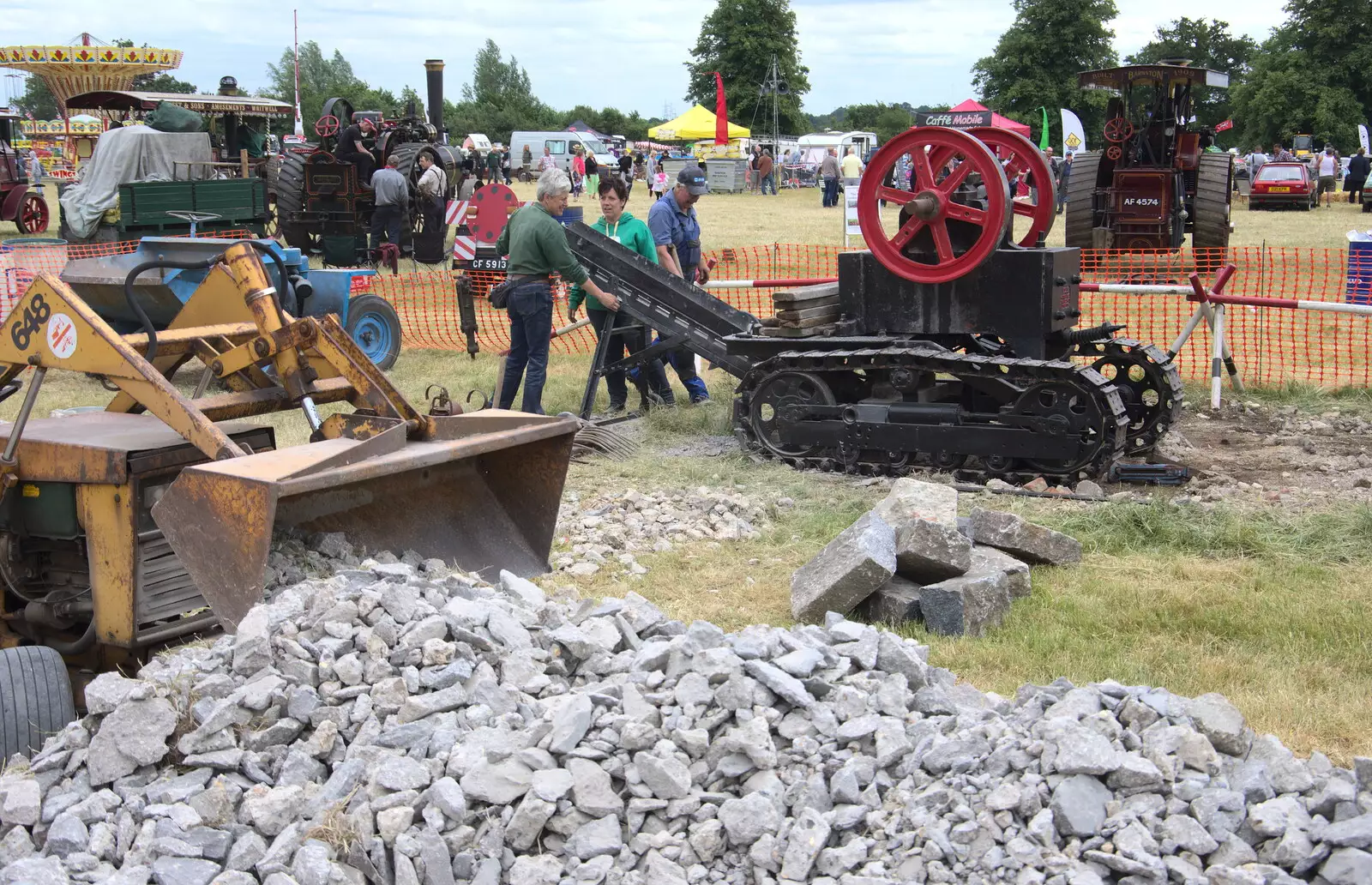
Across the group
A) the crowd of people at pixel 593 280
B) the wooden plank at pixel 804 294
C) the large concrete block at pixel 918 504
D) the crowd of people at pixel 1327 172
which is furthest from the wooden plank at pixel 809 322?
the crowd of people at pixel 1327 172

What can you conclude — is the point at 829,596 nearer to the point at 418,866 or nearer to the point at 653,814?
the point at 653,814

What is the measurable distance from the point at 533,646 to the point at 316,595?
29.6 inches

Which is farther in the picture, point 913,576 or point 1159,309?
point 1159,309

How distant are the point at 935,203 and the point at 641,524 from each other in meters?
2.65

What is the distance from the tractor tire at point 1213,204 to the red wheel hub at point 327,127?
12762mm

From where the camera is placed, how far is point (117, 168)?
61.5ft

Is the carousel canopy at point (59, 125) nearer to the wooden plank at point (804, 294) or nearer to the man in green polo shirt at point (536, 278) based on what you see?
the man in green polo shirt at point (536, 278)

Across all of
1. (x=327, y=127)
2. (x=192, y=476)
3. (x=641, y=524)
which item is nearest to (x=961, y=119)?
(x=327, y=127)

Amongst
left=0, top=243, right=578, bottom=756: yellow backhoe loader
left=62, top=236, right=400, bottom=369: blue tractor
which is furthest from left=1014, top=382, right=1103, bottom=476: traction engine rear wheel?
left=62, top=236, right=400, bottom=369: blue tractor

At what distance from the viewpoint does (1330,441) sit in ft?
29.1

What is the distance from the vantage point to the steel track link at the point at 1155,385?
835 centimetres

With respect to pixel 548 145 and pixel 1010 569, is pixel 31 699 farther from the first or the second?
pixel 548 145

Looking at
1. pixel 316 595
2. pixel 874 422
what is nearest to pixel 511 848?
pixel 316 595

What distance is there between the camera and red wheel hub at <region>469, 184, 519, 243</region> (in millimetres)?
15148
